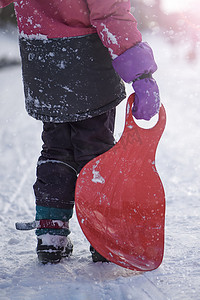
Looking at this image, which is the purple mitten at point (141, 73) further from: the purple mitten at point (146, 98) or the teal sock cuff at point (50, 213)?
the teal sock cuff at point (50, 213)

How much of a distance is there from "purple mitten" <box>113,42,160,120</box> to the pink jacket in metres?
0.03

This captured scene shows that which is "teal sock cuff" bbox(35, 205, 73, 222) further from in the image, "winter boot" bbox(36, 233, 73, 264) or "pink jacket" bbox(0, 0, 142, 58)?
"pink jacket" bbox(0, 0, 142, 58)

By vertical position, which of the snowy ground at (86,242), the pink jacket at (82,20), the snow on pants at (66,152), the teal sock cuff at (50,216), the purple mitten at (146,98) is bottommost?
the snowy ground at (86,242)

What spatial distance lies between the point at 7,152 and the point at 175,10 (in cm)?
749

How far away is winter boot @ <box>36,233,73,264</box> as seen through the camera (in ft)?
4.42

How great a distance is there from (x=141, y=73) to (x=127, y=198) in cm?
43

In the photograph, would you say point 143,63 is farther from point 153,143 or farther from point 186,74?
point 186,74

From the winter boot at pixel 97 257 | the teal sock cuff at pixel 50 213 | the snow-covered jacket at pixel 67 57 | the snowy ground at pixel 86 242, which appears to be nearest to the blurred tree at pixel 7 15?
the snowy ground at pixel 86 242

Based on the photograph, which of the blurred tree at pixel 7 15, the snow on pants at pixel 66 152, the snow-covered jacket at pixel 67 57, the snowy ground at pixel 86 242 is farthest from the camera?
the blurred tree at pixel 7 15

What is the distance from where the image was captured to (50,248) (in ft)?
4.42

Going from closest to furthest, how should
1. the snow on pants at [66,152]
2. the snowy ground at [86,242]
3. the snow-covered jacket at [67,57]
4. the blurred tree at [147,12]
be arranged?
Result: the snowy ground at [86,242] < the snow-covered jacket at [67,57] < the snow on pants at [66,152] < the blurred tree at [147,12]

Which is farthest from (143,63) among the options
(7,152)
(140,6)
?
(140,6)

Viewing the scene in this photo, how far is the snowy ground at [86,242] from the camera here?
3.67ft

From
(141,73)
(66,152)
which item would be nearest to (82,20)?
(141,73)
